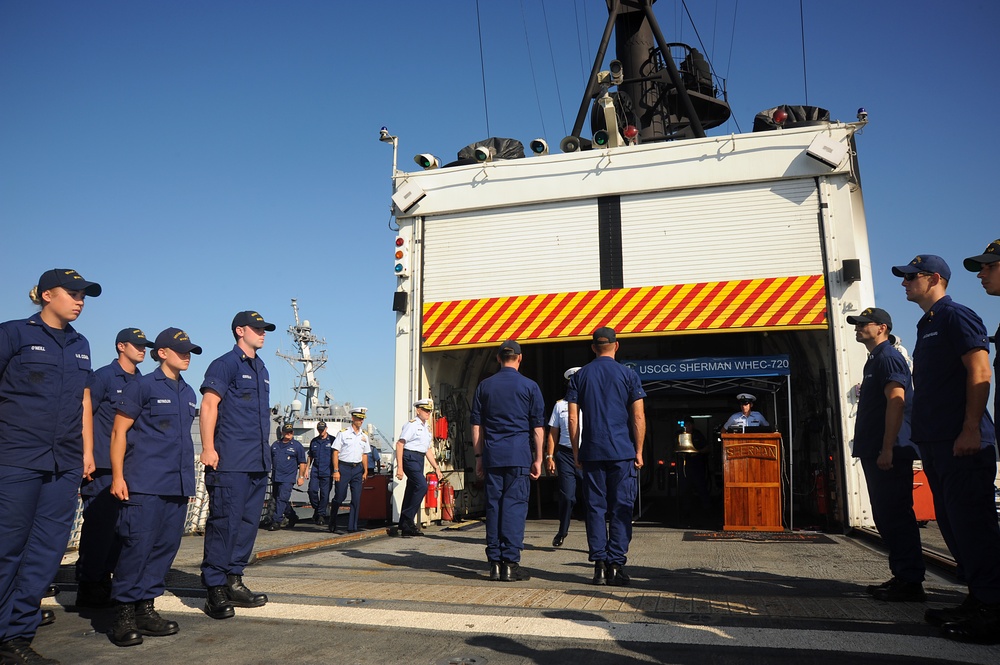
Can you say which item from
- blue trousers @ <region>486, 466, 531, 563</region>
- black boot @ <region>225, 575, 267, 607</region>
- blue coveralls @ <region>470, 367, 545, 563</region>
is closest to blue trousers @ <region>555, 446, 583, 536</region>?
blue coveralls @ <region>470, 367, 545, 563</region>

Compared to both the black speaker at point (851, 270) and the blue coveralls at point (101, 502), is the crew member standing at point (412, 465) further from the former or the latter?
the black speaker at point (851, 270)

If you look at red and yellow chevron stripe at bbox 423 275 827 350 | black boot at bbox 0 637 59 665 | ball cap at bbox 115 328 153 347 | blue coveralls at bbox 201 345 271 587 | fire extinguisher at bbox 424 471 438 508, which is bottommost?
black boot at bbox 0 637 59 665

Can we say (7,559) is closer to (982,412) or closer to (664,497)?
(982,412)

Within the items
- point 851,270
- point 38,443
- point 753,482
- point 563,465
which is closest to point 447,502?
point 563,465

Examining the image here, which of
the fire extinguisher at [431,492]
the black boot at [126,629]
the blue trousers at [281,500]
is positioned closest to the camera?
the black boot at [126,629]

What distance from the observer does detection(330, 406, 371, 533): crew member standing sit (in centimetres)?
1113

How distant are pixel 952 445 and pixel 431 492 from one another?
816 centimetres

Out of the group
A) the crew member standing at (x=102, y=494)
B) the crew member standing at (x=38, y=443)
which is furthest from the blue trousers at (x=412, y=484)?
the crew member standing at (x=38, y=443)

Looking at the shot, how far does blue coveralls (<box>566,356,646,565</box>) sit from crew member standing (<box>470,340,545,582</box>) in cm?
52

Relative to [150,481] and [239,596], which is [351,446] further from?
[150,481]

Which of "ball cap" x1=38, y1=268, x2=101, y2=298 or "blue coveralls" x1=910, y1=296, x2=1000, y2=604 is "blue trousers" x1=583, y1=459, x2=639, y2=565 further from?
"ball cap" x1=38, y1=268, x2=101, y2=298

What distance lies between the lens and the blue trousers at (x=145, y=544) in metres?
4.23

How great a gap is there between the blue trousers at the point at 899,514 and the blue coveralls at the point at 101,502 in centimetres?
520

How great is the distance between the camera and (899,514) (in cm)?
500
